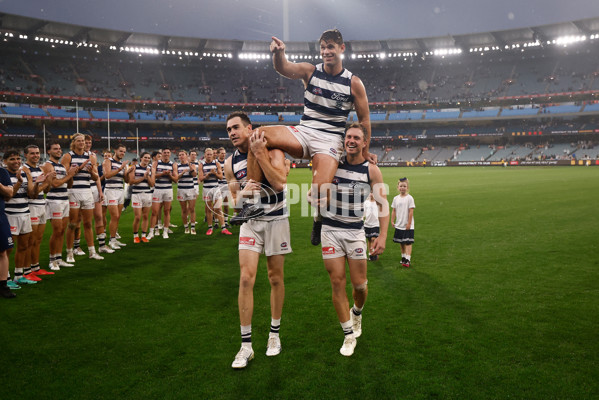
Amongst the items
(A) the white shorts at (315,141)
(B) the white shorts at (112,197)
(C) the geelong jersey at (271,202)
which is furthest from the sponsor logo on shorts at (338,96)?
(B) the white shorts at (112,197)

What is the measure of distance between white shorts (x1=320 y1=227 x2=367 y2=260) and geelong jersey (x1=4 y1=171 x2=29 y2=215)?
19.1 ft

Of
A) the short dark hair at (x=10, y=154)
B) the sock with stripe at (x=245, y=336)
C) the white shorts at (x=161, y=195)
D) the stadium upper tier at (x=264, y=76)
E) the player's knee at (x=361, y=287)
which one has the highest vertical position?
the stadium upper tier at (x=264, y=76)

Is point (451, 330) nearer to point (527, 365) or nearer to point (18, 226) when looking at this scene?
point (527, 365)

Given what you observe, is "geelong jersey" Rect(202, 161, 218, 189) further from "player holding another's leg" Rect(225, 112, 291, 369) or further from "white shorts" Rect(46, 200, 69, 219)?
"player holding another's leg" Rect(225, 112, 291, 369)

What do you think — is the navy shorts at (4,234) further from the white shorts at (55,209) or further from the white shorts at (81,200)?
the white shorts at (81,200)

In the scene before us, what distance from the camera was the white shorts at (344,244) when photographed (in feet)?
13.9

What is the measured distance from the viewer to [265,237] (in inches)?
167

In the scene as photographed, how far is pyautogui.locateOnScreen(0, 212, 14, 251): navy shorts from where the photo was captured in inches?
235

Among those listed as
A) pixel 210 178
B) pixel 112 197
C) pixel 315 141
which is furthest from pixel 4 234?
pixel 210 178

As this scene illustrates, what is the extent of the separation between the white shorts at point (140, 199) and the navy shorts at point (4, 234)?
4.51 metres

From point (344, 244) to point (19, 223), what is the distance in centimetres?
604

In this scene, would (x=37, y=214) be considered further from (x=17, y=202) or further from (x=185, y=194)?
(x=185, y=194)

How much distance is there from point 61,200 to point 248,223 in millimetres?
5549

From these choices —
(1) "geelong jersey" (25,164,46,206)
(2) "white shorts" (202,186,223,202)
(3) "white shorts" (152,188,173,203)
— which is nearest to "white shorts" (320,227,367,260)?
(1) "geelong jersey" (25,164,46,206)
